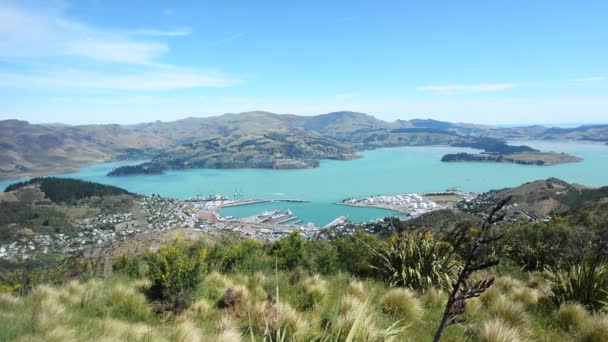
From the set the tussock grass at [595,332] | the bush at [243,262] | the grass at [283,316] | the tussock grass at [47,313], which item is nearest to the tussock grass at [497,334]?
the grass at [283,316]

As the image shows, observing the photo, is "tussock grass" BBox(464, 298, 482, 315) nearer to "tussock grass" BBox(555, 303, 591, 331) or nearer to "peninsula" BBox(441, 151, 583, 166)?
"tussock grass" BBox(555, 303, 591, 331)

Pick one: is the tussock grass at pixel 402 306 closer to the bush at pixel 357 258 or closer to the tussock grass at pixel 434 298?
the tussock grass at pixel 434 298

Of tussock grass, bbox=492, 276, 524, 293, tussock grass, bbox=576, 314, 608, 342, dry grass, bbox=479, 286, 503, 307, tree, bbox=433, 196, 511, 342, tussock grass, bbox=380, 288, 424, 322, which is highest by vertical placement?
tree, bbox=433, 196, 511, 342

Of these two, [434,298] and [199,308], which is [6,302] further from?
[434,298]

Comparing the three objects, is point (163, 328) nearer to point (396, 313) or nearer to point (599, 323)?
point (396, 313)

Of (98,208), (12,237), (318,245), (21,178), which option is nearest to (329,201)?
(98,208)

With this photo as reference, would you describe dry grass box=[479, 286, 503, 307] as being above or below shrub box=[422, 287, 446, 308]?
below

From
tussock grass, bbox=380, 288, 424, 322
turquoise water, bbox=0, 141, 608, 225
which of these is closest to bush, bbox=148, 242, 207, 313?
tussock grass, bbox=380, 288, 424, 322
